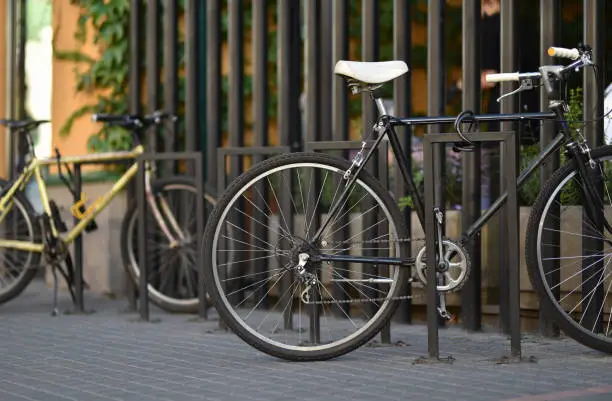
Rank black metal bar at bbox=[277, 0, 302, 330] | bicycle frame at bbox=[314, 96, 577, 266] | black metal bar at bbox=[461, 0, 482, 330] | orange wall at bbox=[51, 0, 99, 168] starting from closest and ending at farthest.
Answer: bicycle frame at bbox=[314, 96, 577, 266] → black metal bar at bbox=[461, 0, 482, 330] → black metal bar at bbox=[277, 0, 302, 330] → orange wall at bbox=[51, 0, 99, 168]

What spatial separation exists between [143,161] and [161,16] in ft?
6.22

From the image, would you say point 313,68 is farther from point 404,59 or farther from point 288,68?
point 404,59

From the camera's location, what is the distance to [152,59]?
28.1 ft

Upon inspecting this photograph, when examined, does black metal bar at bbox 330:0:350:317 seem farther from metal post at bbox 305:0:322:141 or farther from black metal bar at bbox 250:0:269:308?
black metal bar at bbox 250:0:269:308

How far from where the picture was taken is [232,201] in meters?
5.75

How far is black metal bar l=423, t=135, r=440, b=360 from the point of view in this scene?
5527 mm

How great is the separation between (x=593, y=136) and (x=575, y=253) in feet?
1.92

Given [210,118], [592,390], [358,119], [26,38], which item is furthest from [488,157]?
[26,38]

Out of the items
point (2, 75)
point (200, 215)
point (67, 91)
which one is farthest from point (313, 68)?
point (2, 75)

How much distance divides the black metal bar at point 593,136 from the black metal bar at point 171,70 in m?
3.03

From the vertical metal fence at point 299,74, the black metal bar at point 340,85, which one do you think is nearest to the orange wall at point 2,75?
the vertical metal fence at point 299,74

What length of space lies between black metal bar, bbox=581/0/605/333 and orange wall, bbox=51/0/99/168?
4.22 metres

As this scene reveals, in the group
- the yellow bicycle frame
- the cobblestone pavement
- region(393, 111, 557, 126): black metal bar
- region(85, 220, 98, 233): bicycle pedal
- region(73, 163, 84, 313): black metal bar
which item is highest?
region(393, 111, 557, 126): black metal bar

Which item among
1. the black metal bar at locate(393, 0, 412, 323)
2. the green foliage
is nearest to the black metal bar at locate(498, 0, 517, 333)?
the black metal bar at locate(393, 0, 412, 323)
